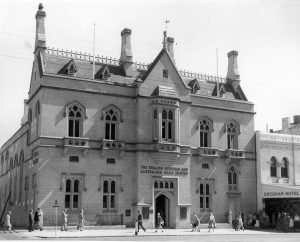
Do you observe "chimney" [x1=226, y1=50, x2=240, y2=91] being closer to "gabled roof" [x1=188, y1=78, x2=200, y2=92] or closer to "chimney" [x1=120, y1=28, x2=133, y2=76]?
"gabled roof" [x1=188, y1=78, x2=200, y2=92]

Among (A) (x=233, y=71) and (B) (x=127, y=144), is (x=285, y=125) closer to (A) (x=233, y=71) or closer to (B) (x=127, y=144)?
(A) (x=233, y=71)

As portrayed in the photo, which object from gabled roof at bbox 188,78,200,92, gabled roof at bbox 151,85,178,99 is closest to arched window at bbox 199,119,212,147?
gabled roof at bbox 188,78,200,92

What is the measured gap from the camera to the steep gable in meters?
42.9

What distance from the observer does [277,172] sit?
49594 mm

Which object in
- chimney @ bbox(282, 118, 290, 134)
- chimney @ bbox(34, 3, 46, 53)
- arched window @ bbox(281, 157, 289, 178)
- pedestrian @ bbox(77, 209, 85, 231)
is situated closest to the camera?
pedestrian @ bbox(77, 209, 85, 231)

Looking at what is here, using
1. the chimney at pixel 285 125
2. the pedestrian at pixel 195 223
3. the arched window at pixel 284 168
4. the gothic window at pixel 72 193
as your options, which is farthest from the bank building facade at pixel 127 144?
the chimney at pixel 285 125

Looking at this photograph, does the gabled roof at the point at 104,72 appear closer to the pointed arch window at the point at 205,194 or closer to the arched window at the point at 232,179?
the pointed arch window at the point at 205,194

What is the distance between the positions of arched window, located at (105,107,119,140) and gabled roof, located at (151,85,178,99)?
3.78 m

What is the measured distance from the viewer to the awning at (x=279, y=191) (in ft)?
141

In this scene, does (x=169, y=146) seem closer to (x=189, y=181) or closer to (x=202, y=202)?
(x=189, y=181)

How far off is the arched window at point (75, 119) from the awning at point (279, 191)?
18.8 m

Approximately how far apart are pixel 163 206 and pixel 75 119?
1099 centimetres

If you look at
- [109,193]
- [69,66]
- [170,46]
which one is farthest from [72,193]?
[170,46]

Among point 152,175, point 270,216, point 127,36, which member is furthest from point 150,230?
point 127,36
